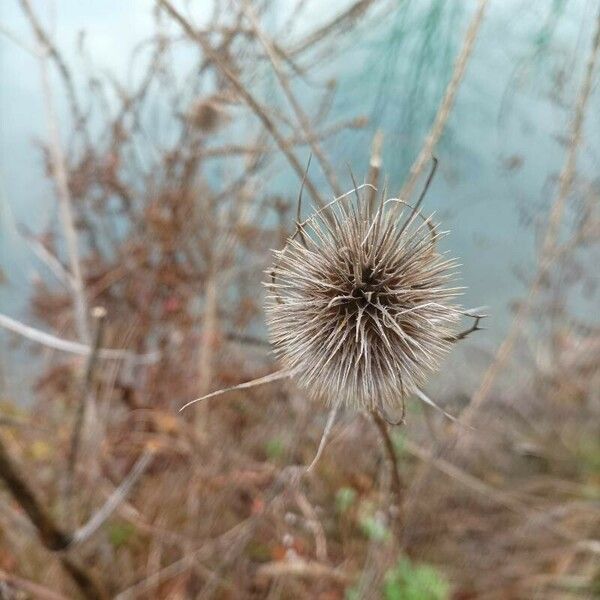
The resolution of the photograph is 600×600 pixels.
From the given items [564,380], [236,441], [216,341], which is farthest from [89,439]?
[564,380]

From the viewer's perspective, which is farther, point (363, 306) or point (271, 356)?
point (271, 356)

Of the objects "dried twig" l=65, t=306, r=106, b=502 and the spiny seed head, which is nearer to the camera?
the spiny seed head

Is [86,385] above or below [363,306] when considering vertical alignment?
below

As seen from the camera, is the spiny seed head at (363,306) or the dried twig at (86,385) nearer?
the spiny seed head at (363,306)

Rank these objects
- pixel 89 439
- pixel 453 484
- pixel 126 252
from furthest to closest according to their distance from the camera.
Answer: pixel 126 252 < pixel 453 484 < pixel 89 439

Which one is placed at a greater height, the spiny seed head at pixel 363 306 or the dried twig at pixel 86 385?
the spiny seed head at pixel 363 306

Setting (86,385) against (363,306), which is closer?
(363,306)

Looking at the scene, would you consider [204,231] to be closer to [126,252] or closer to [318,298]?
[126,252]

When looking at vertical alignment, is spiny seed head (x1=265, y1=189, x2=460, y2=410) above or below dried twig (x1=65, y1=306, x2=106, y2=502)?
above
